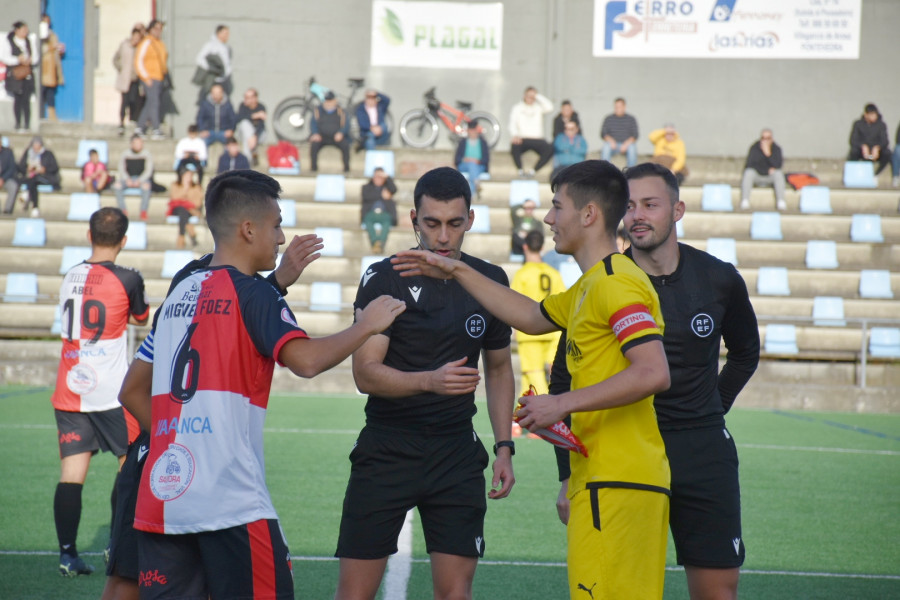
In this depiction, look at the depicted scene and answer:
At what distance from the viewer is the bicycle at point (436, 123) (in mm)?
23625

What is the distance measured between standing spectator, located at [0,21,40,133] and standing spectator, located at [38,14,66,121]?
2.11ft

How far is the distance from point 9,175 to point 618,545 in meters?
20.0

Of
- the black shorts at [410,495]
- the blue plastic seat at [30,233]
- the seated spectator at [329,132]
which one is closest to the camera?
the black shorts at [410,495]

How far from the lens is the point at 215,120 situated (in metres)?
21.7

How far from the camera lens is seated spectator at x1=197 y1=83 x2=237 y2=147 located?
21625 millimetres

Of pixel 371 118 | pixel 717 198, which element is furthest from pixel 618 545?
pixel 371 118

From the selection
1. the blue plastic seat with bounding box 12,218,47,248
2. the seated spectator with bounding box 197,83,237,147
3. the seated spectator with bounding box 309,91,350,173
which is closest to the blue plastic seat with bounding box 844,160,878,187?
the seated spectator with bounding box 309,91,350,173

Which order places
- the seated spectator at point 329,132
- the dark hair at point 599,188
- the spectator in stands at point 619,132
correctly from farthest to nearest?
the spectator in stands at point 619,132, the seated spectator at point 329,132, the dark hair at point 599,188

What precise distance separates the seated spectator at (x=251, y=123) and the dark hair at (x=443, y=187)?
18.4 metres

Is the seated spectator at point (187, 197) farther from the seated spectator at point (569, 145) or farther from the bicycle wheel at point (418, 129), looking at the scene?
the seated spectator at point (569, 145)

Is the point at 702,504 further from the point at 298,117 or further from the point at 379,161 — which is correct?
the point at 298,117

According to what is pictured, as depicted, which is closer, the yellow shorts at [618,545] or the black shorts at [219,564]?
the black shorts at [219,564]

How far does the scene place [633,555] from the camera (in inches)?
128

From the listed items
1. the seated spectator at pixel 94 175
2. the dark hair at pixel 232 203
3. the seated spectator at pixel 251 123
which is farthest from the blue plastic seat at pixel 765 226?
the dark hair at pixel 232 203
